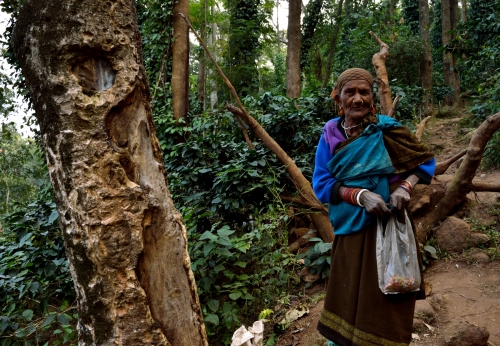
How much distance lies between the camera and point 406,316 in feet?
5.84

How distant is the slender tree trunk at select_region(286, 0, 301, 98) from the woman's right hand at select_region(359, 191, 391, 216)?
656cm

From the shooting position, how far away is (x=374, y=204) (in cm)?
176

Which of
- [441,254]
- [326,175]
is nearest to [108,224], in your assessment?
[326,175]

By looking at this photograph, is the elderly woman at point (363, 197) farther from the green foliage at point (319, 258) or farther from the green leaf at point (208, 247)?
the green foliage at point (319, 258)

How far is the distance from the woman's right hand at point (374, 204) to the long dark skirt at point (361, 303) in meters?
0.13

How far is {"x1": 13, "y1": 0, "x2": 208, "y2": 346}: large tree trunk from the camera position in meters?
1.52

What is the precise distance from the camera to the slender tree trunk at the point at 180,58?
651cm

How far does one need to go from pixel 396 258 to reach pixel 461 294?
2.12 meters

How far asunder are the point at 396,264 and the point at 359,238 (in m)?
0.22

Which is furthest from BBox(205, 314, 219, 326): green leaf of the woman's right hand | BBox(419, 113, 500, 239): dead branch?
BBox(419, 113, 500, 239): dead branch

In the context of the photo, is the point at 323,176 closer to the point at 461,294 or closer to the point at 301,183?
the point at 461,294

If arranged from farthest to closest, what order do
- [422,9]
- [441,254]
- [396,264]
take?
[422,9] → [441,254] → [396,264]

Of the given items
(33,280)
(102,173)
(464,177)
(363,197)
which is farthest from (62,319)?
(464,177)

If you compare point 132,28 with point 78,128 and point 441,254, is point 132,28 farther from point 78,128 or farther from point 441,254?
point 441,254
